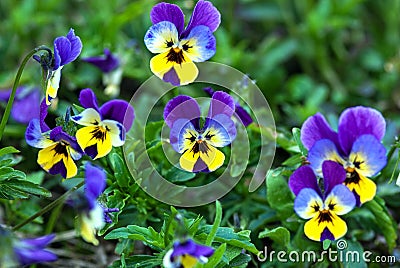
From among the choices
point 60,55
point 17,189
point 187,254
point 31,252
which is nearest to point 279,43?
point 60,55

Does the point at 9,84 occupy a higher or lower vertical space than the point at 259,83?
lower

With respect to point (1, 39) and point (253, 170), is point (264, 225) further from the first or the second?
point (1, 39)

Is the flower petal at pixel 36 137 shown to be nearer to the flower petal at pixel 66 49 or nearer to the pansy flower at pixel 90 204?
the flower petal at pixel 66 49

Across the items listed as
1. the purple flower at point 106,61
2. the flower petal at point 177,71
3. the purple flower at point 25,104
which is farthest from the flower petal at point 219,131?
the purple flower at point 25,104

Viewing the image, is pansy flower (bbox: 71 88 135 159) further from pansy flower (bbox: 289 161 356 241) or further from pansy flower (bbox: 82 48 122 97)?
pansy flower (bbox: 82 48 122 97)

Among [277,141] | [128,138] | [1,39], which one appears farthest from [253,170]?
[1,39]

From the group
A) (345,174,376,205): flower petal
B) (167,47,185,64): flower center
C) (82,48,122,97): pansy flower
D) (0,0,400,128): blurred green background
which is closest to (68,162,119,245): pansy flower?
(167,47,185,64): flower center

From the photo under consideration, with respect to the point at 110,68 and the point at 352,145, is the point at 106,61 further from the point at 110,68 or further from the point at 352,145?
the point at 352,145
